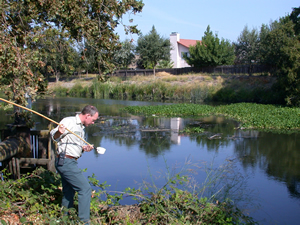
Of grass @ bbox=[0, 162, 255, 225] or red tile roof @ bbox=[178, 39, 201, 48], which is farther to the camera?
red tile roof @ bbox=[178, 39, 201, 48]

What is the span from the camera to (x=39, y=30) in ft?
25.4

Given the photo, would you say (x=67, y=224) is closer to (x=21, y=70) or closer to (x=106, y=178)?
(x=21, y=70)

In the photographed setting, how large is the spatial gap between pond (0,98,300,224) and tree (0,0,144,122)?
320 cm

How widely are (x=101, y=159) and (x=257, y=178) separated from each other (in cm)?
519

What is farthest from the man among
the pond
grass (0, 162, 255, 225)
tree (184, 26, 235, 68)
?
tree (184, 26, 235, 68)

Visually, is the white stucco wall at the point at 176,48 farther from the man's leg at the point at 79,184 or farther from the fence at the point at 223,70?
the man's leg at the point at 79,184

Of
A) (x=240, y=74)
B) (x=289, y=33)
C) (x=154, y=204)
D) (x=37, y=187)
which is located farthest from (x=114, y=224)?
(x=240, y=74)

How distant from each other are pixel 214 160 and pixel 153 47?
46410 mm

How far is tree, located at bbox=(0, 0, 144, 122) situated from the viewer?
6711mm

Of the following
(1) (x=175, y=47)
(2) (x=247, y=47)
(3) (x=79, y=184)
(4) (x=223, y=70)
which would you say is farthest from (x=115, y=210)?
(1) (x=175, y=47)

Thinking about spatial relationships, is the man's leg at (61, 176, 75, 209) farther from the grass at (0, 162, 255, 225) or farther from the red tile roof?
the red tile roof

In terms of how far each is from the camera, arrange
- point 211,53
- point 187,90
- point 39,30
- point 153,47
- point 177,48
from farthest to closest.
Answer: point 177,48 → point 153,47 → point 211,53 → point 187,90 → point 39,30

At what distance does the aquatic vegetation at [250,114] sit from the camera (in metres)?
17.2

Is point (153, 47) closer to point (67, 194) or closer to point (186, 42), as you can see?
point (186, 42)
